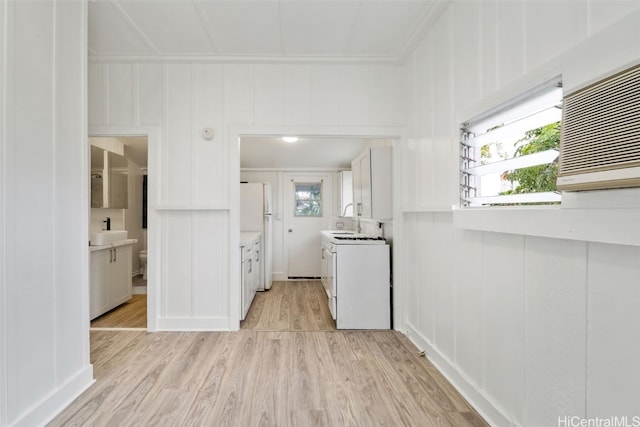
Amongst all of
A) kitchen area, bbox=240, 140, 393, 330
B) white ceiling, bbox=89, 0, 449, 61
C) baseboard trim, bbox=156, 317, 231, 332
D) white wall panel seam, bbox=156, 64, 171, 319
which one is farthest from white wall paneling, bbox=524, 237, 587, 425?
white wall panel seam, bbox=156, 64, 171, 319

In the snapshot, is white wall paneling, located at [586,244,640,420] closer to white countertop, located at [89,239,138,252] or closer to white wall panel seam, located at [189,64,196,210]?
white wall panel seam, located at [189,64,196,210]

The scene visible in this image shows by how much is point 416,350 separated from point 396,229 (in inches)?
41.0

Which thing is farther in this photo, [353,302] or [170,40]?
[353,302]

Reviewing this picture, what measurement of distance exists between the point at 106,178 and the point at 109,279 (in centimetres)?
135

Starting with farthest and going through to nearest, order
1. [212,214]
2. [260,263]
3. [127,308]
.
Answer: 1. [260,263]
2. [127,308]
3. [212,214]

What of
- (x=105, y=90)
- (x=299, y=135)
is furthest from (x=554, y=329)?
(x=105, y=90)

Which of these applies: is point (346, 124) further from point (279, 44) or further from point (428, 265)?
point (428, 265)

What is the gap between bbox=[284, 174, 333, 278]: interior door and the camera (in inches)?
206

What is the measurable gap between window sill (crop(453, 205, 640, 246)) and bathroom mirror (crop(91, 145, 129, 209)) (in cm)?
418

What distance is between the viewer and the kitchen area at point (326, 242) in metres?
2.79

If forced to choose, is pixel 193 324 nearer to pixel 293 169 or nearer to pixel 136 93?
pixel 136 93

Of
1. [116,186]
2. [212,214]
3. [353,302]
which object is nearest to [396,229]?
[353,302]

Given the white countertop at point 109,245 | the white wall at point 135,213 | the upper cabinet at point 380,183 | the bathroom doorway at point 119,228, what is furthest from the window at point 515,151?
the white wall at point 135,213

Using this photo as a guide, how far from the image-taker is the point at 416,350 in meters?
2.32
